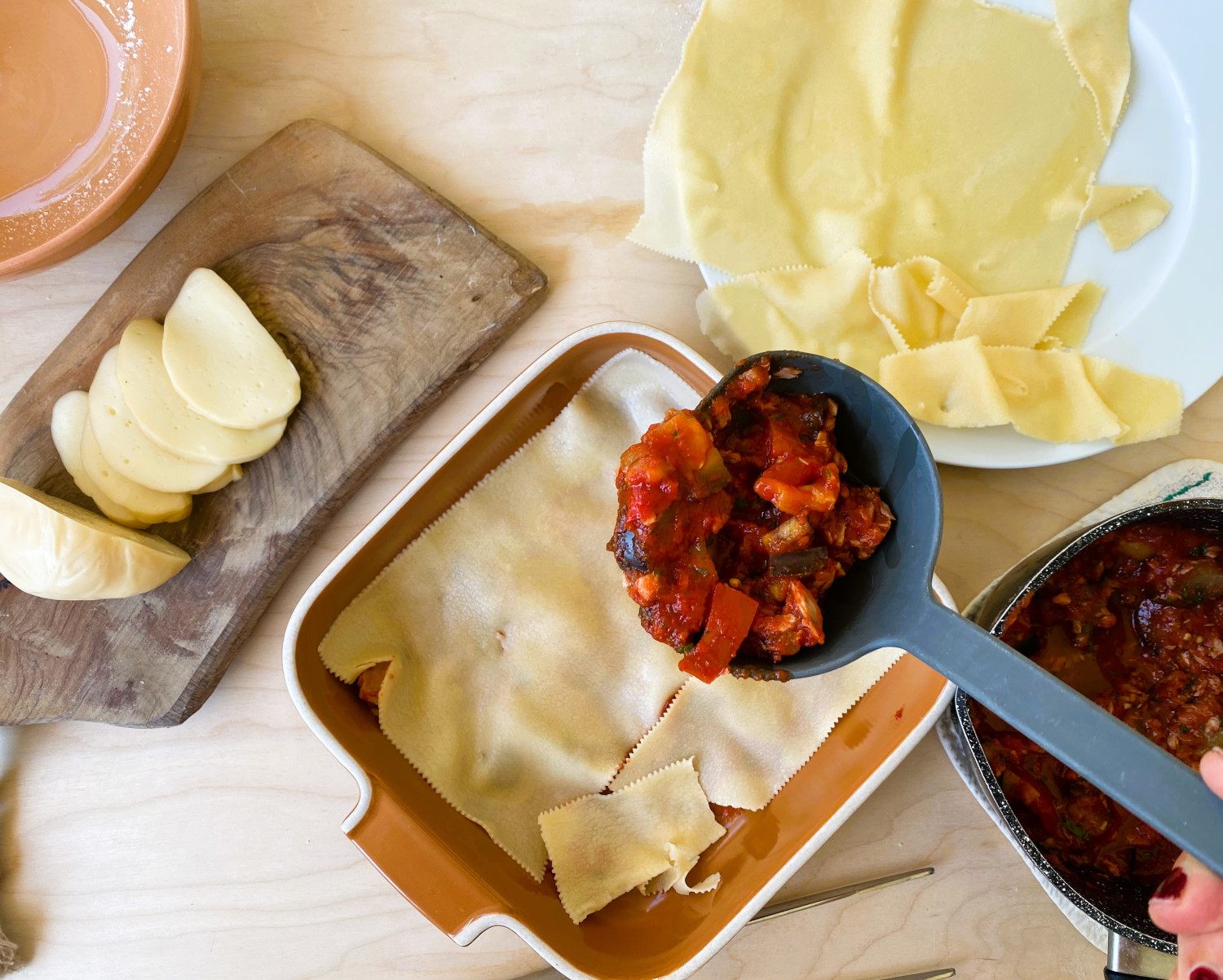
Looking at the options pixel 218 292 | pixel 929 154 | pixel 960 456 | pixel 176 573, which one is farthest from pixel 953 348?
pixel 176 573

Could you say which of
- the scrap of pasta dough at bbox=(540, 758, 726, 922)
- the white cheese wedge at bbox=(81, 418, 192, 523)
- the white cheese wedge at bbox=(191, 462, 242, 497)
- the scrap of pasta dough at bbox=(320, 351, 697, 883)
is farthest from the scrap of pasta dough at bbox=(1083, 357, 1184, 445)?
the white cheese wedge at bbox=(81, 418, 192, 523)

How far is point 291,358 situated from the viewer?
4.79ft

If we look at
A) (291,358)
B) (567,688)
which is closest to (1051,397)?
(567,688)

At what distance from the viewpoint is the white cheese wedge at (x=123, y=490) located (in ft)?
4.58

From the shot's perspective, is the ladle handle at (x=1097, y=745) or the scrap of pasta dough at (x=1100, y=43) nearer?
the ladle handle at (x=1097, y=745)

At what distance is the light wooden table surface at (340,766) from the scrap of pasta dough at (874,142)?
0.53 feet

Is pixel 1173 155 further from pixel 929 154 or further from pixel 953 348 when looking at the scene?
pixel 953 348

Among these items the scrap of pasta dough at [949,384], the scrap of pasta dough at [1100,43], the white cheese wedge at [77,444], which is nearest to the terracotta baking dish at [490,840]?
the scrap of pasta dough at [949,384]

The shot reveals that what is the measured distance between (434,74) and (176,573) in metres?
1.03

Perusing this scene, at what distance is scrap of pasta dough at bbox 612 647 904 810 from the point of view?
1.34 metres

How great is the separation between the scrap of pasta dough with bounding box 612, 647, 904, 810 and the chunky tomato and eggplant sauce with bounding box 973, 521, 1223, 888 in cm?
20

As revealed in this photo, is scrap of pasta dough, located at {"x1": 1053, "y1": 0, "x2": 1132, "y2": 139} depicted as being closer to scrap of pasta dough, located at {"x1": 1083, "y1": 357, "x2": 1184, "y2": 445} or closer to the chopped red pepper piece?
scrap of pasta dough, located at {"x1": 1083, "y1": 357, "x2": 1184, "y2": 445}

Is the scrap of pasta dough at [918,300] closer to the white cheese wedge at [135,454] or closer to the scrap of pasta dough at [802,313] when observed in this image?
the scrap of pasta dough at [802,313]

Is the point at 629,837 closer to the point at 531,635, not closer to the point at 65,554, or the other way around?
the point at 531,635
